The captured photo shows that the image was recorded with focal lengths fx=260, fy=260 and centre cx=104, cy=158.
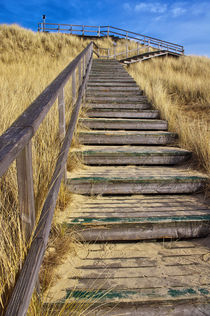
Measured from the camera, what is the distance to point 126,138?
3.80 meters

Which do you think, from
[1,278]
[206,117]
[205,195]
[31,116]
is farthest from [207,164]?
[206,117]

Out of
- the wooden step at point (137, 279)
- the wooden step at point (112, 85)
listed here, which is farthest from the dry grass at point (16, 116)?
the wooden step at point (112, 85)

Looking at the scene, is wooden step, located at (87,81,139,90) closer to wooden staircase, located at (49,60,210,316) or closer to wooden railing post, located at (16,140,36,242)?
wooden staircase, located at (49,60,210,316)

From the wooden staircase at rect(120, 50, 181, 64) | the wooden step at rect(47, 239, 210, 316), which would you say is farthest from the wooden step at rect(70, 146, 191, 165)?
the wooden staircase at rect(120, 50, 181, 64)

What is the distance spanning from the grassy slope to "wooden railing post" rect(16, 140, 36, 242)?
5cm

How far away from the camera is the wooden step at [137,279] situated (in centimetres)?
145

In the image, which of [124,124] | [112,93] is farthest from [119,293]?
[112,93]

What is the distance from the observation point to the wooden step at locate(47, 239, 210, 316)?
56.9 inches

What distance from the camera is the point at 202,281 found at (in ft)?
5.30

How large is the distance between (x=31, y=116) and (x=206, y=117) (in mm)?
5095

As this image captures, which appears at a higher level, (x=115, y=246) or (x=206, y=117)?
(x=206, y=117)

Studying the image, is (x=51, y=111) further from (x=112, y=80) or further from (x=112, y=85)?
(x=112, y=80)

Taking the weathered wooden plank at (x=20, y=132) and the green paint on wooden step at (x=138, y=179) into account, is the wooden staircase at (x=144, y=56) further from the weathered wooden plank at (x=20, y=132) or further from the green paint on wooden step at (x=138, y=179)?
the weathered wooden plank at (x=20, y=132)

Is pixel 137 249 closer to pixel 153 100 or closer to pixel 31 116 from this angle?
pixel 31 116
